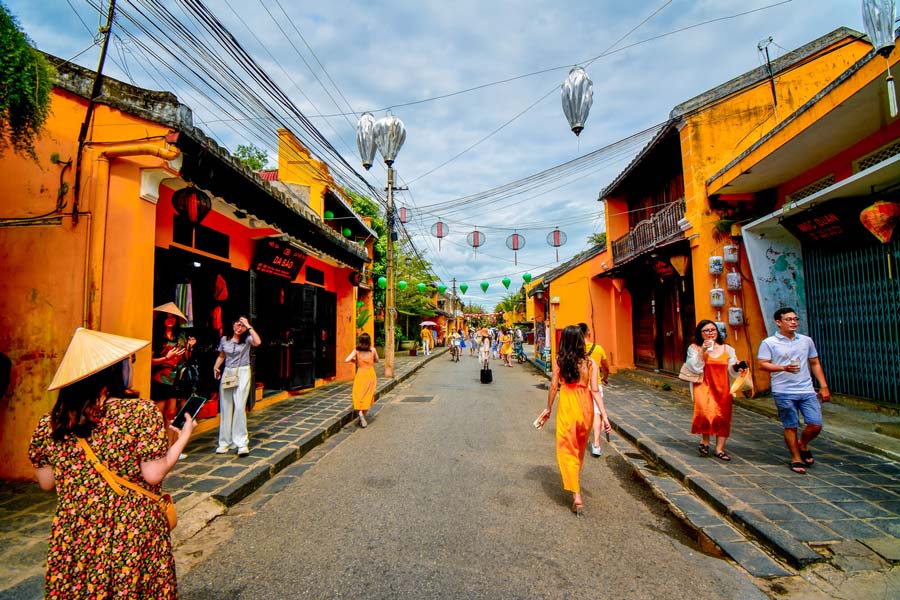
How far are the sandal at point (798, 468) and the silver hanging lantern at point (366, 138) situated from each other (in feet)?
28.2

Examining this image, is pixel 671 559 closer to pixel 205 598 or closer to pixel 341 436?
pixel 205 598

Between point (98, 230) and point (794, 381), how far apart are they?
25.2 feet

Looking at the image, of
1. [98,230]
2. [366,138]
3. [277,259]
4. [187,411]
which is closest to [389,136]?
[366,138]

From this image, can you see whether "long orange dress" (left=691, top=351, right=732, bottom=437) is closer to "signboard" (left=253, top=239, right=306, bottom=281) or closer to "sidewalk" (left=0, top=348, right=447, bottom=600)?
"sidewalk" (left=0, top=348, right=447, bottom=600)

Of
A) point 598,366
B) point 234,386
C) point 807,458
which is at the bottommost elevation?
point 807,458

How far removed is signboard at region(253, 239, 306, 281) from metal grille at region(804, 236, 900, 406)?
10175 mm

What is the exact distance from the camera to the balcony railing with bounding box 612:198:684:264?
10.2m

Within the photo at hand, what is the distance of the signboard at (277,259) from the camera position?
815cm

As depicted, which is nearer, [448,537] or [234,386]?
[448,537]

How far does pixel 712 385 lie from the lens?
16.1ft

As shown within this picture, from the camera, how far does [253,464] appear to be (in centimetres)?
487

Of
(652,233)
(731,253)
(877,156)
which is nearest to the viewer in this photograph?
(877,156)

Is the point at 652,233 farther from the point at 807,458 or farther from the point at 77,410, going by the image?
the point at 77,410

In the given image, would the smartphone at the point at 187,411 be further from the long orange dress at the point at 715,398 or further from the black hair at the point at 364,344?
the long orange dress at the point at 715,398
